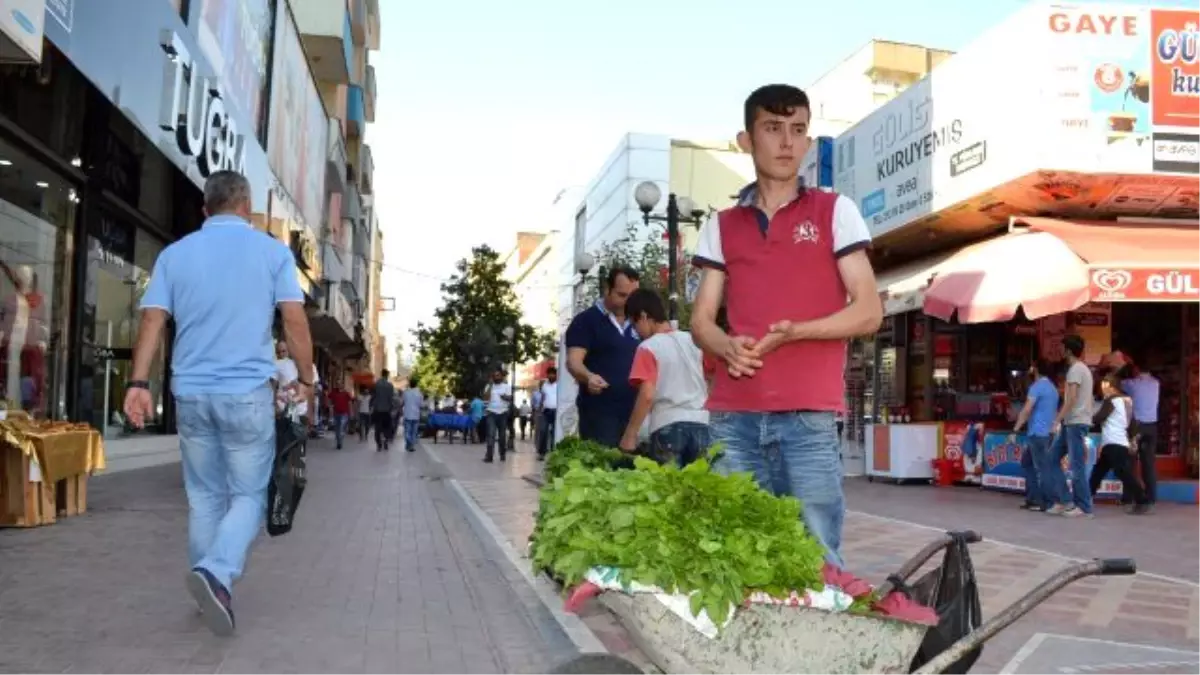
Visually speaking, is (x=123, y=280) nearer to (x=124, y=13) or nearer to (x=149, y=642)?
(x=124, y=13)

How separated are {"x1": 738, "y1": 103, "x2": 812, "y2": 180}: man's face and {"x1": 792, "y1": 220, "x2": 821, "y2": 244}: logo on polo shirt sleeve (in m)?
0.18

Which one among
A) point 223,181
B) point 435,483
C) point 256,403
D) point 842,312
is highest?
point 223,181

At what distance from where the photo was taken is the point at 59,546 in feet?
23.6

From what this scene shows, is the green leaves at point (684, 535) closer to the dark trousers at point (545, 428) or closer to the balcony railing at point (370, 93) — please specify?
the dark trousers at point (545, 428)

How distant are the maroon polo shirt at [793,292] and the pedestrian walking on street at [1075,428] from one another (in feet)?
29.6

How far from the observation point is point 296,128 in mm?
22875

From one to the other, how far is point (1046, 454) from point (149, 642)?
984 centimetres

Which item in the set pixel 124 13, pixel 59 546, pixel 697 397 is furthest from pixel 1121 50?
pixel 59 546

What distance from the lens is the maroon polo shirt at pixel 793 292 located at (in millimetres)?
3127

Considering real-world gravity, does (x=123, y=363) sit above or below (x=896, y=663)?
above

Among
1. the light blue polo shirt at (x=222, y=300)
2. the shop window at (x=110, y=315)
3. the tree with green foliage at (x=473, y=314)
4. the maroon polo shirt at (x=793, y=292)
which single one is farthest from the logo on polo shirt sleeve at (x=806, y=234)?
the tree with green foliage at (x=473, y=314)

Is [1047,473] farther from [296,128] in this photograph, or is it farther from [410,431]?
[296,128]

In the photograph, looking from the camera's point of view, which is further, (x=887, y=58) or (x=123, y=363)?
(x=887, y=58)

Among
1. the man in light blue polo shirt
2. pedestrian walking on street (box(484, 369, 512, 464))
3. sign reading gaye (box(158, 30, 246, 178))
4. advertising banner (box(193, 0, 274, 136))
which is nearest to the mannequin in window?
sign reading gaye (box(158, 30, 246, 178))
